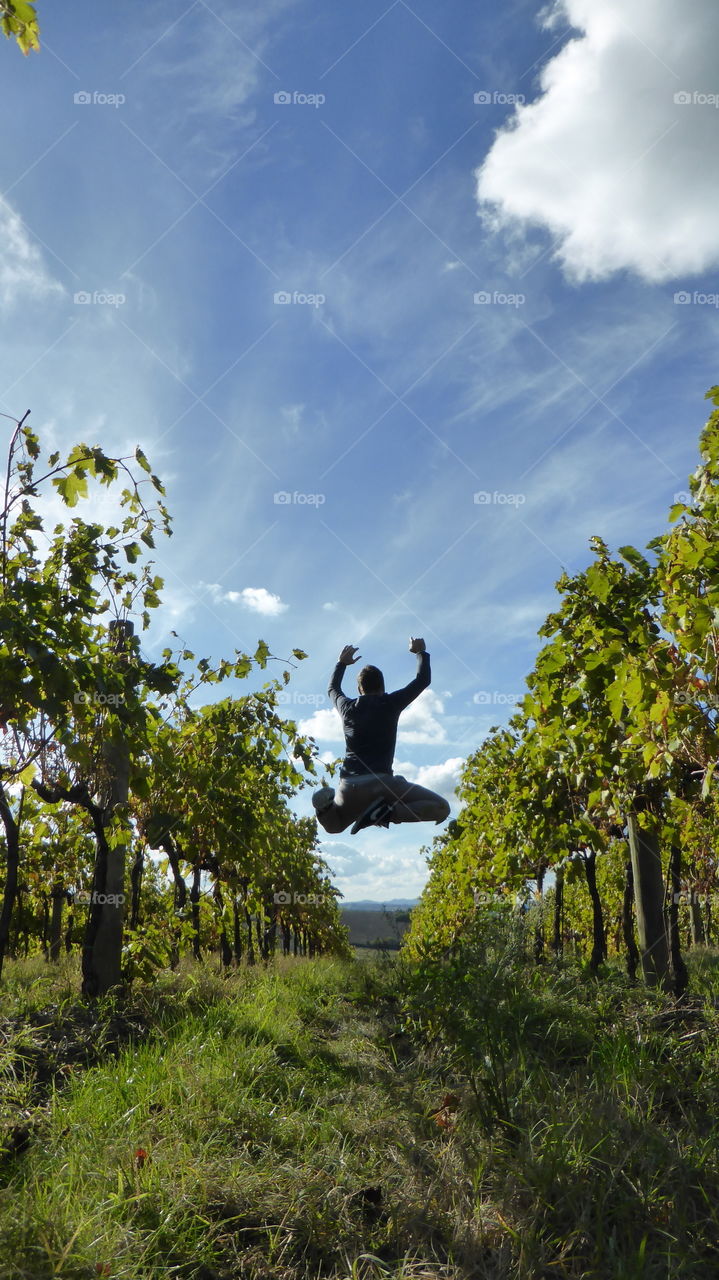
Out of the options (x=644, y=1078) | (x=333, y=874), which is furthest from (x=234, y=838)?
(x=333, y=874)

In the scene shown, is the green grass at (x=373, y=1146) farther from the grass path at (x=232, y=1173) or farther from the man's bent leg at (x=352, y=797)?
the man's bent leg at (x=352, y=797)

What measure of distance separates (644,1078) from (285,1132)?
203 centimetres

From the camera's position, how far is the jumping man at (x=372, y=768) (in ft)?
16.3

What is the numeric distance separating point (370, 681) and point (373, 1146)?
2933mm

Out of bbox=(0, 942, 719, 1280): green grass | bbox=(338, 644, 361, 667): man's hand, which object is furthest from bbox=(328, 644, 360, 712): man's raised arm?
bbox=(0, 942, 719, 1280): green grass

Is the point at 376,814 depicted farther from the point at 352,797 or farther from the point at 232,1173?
the point at 232,1173

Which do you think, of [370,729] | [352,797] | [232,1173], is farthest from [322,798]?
[232,1173]

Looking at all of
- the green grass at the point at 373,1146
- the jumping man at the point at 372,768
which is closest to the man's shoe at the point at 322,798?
the jumping man at the point at 372,768

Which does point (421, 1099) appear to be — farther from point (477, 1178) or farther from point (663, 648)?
point (663, 648)

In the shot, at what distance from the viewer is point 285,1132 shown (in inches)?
141

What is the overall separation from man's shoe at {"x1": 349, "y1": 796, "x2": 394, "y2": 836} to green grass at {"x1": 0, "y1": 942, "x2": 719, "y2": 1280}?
3.87 feet

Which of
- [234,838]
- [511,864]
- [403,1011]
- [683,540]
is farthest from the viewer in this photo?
[234,838]

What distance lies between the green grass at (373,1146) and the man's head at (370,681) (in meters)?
2.01

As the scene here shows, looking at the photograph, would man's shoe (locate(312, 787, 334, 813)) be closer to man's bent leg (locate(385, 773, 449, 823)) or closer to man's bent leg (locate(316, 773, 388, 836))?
man's bent leg (locate(316, 773, 388, 836))
